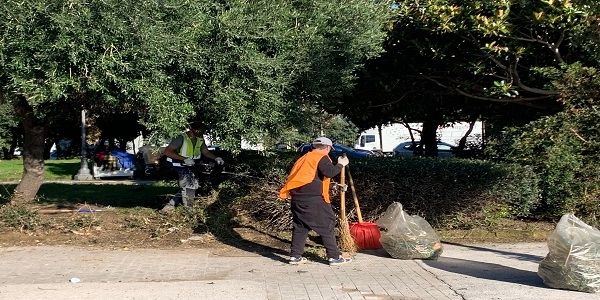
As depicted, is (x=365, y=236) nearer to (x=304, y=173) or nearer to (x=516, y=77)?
(x=304, y=173)

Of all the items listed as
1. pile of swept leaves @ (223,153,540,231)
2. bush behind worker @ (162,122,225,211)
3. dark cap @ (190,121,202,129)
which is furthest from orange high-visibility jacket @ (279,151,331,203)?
bush behind worker @ (162,122,225,211)

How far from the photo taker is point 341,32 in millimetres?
8586

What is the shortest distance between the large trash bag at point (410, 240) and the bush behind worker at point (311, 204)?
714 millimetres

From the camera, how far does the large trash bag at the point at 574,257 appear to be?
596 cm

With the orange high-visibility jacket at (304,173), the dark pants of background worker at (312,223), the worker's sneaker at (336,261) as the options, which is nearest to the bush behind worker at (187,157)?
the orange high-visibility jacket at (304,173)

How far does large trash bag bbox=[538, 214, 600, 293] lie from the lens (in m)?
5.96

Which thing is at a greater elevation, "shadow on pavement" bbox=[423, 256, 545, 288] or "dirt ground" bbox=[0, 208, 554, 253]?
"dirt ground" bbox=[0, 208, 554, 253]

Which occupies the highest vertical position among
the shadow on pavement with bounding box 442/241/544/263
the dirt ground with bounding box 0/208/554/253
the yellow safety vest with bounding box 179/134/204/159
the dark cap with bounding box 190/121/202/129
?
the dark cap with bounding box 190/121/202/129

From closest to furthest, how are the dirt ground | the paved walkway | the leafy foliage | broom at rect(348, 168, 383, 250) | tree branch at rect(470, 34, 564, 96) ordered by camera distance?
1. the paved walkway
2. broom at rect(348, 168, 383, 250)
3. the dirt ground
4. the leafy foliage
5. tree branch at rect(470, 34, 564, 96)

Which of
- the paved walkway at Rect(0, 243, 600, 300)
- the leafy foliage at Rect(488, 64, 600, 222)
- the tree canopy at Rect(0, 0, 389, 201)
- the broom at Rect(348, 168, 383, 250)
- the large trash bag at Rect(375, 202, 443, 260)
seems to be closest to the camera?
the paved walkway at Rect(0, 243, 600, 300)

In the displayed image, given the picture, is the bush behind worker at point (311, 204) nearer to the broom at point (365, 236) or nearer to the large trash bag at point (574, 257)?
the broom at point (365, 236)

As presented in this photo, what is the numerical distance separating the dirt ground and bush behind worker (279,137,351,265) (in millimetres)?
1032

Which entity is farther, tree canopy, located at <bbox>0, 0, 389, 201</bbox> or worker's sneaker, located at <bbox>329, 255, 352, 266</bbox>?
worker's sneaker, located at <bbox>329, 255, 352, 266</bbox>

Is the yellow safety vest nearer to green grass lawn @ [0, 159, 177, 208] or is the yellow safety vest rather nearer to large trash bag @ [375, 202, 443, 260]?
green grass lawn @ [0, 159, 177, 208]
